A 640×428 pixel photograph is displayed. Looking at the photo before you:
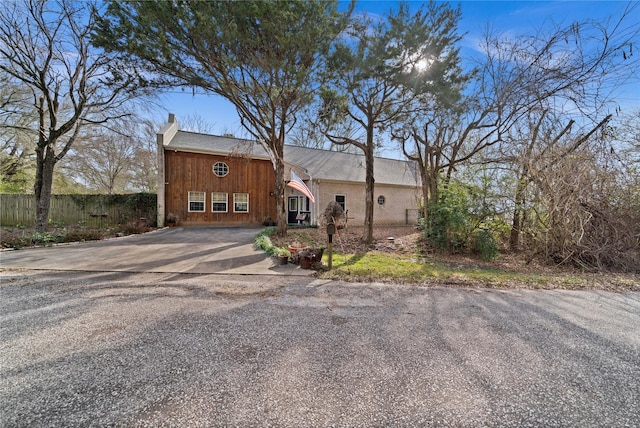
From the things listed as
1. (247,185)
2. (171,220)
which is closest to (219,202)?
(247,185)

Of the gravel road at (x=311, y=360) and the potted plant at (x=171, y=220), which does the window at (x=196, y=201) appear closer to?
the potted plant at (x=171, y=220)

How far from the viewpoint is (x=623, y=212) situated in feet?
23.6

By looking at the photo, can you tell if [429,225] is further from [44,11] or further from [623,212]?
[44,11]

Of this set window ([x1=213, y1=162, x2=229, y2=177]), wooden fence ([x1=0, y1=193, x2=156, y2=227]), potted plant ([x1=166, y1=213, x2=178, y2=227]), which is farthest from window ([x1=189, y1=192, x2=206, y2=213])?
wooden fence ([x1=0, y1=193, x2=156, y2=227])

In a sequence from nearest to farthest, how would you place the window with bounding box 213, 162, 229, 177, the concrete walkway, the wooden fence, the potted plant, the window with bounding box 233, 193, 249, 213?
the concrete walkway, the wooden fence, the potted plant, the window with bounding box 213, 162, 229, 177, the window with bounding box 233, 193, 249, 213

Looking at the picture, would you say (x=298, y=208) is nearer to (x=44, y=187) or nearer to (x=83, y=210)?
(x=44, y=187)

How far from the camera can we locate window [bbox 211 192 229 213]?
16.1 m

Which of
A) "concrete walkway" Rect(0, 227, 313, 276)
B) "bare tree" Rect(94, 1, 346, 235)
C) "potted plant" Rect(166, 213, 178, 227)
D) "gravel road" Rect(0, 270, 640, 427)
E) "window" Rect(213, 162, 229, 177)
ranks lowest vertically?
"gravel road" Rect(0, 270, 640, 427)

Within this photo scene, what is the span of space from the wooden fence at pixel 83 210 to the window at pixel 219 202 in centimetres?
318

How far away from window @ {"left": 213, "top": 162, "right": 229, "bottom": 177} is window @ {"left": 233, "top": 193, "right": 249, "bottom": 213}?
4.79 feet

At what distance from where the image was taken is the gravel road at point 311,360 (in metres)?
1.92

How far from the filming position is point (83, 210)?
1477 cm

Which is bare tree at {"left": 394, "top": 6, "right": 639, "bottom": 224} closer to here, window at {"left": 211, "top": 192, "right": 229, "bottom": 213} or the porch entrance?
the porch entrance

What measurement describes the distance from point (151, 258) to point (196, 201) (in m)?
9.12
